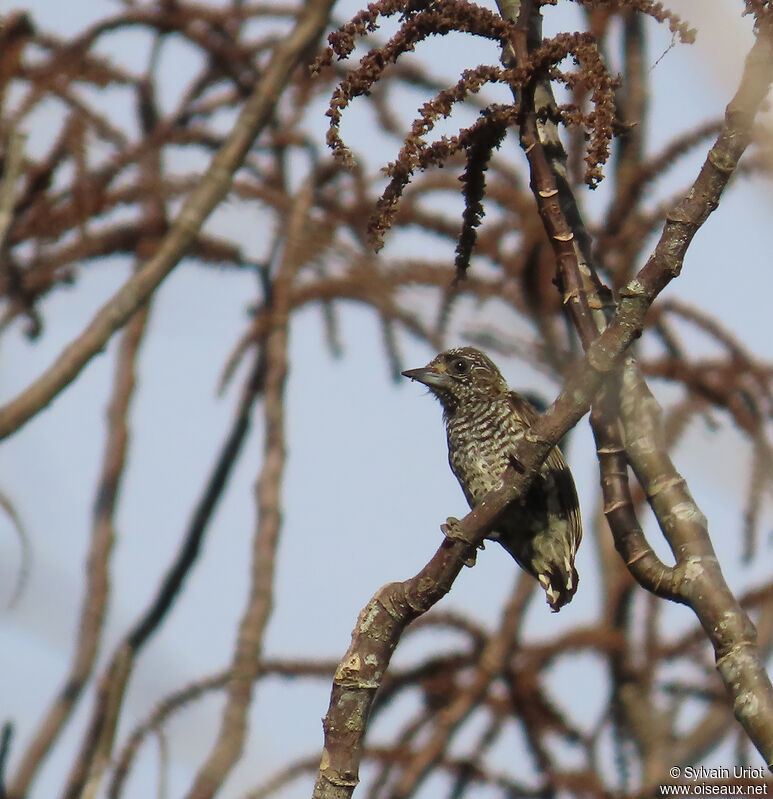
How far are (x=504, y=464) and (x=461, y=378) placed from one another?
0.57 metres

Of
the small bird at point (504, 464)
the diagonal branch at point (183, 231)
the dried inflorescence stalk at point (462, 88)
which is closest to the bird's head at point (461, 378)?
the small bird at point (504, 464)

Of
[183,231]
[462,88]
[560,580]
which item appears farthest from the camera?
[560,580]

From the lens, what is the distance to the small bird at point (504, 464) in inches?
171

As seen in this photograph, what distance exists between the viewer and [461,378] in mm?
4938

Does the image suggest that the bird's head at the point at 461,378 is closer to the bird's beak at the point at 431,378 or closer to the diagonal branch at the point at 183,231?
the bird's beak at the point at 431,378

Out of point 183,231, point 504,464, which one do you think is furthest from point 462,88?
point 504,464

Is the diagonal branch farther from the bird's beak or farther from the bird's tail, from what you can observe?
the bird's tail

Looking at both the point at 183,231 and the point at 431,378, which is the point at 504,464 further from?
the point at 183,231

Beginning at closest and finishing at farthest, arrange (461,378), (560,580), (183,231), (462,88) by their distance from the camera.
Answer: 1. (462,88)
2. (183,231)
3. (560,580)
4. (461,378)

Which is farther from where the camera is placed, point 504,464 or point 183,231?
point 504,464

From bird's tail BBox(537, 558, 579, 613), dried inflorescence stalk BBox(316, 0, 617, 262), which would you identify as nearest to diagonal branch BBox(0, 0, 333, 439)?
dried inflorescence stalk BBox(316, 0, 617, 262)

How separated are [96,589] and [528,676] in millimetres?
1695

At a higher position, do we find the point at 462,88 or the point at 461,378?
the point at 461,378

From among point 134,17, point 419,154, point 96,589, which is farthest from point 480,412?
point 419,154
